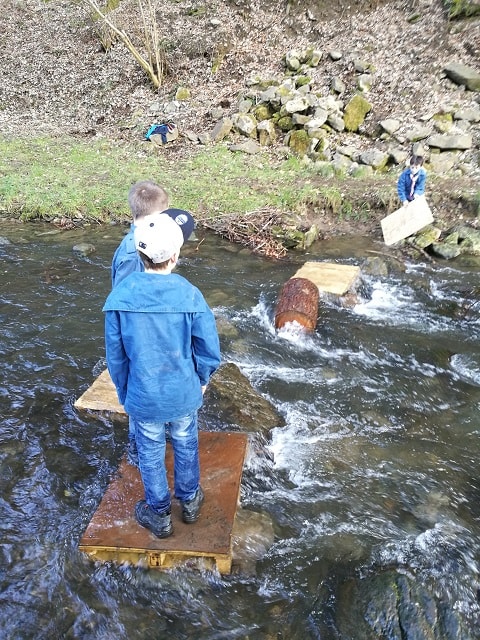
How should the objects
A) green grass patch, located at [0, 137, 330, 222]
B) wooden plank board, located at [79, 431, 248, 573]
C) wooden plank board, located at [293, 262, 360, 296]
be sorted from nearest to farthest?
wooden plank board, located at [79, 431, 248, 573], wooden plank board, located at [293, 262, 360, 296], green grass patch, located at [0, 137, 330, 222]

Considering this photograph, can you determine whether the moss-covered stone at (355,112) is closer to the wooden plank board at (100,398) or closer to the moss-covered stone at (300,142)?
the moss-covered stone at (300,142)

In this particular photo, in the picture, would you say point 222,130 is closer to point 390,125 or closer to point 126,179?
point 126,179

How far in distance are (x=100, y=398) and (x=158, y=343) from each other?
230 cm

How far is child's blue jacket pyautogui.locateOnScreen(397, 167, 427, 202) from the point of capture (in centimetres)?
834

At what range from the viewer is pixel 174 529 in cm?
301

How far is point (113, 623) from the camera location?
284 centimetres

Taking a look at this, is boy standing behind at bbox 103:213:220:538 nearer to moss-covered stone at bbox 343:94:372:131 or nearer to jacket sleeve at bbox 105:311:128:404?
jacket sleeve at bbox 105:311:128:404

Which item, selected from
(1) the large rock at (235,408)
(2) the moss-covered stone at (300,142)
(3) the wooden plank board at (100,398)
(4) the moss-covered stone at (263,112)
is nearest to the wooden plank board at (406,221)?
(2) the moss-covered stone at (300,142)

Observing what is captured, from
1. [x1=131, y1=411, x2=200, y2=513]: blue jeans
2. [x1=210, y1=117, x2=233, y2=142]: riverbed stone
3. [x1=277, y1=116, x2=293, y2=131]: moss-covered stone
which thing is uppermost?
[x1=277, y1=116, x2=293, y2=131]: moss-covered stone

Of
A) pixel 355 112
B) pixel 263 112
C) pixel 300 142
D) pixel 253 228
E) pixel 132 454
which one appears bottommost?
pixel 132 454

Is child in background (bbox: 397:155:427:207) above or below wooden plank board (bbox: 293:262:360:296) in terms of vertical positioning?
above

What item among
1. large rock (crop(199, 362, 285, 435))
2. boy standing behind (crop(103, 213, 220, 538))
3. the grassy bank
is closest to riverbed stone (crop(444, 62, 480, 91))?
the grassy bank

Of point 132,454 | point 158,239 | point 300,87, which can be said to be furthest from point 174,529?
point 300,87

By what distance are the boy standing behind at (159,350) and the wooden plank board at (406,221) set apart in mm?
6988
